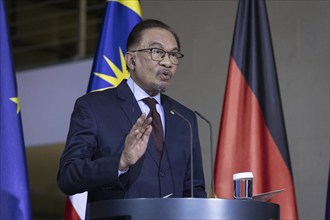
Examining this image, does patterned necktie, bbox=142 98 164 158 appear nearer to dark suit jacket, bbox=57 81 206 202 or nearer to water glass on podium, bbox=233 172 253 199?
dark suit jacket, bbox=57 81 206 202

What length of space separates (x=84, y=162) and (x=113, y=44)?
1886 mm

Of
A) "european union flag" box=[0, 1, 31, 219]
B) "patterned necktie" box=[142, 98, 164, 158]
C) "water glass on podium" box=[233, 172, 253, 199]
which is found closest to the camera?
"water glass on podium" box=[233, 172, 253, 199]

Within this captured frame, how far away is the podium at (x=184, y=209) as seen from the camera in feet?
6.70

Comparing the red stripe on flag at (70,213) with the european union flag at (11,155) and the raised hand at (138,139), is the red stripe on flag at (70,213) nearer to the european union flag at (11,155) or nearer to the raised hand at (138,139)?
the european union flag at (11,155)

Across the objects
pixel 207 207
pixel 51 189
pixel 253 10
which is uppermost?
pixel 253 10

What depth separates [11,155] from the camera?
3660mm

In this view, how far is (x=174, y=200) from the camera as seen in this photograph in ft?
6.73

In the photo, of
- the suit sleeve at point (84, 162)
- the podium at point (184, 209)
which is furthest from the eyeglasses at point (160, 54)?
the podium at point (184, 209)

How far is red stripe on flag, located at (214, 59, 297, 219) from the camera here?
3787 mm

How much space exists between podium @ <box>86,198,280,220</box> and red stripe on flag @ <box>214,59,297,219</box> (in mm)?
1675

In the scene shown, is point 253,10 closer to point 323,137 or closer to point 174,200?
point 323,137

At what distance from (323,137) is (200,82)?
96 cm

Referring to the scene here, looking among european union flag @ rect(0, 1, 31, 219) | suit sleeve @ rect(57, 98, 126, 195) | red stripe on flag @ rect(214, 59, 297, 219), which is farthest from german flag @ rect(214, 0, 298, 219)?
suit sleeve @ rect(57, 98, 126, 195)

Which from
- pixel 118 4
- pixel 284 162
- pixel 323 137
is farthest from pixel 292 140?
pixel 118 4
